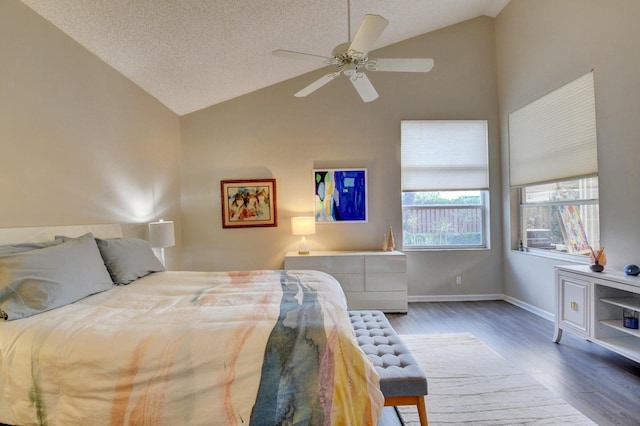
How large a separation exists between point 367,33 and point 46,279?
A: 2.35m

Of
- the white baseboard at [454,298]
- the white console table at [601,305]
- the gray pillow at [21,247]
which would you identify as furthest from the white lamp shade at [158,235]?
the white console table at [601,305]

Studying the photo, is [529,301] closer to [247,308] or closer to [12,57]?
[247,308]

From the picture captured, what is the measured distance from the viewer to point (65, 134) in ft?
7.73

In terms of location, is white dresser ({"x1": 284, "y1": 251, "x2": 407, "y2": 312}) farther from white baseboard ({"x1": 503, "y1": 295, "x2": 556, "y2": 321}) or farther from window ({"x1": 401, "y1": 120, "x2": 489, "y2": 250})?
white baseboard ({"x1": 503, "y1": 295, "x2": 556, "y2": 321})

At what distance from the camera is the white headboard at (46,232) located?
6.26ft

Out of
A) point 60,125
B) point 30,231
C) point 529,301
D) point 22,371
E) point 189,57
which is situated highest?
point 189,57

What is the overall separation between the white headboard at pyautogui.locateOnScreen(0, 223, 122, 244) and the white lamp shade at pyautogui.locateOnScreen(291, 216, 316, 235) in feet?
6.71

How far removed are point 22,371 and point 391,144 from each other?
425 centimetres

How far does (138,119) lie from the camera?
334cm

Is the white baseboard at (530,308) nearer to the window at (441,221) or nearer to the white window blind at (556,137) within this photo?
the window at (441,221)

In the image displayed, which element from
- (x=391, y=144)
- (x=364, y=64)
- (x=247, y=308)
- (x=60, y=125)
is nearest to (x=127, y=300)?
(x=247, y=308)

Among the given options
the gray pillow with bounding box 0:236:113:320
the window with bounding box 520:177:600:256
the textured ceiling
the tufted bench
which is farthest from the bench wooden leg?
the textured ceiling

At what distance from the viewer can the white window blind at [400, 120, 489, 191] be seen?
4402 mm

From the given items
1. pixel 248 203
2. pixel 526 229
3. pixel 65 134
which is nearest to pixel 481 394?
pixel 526 229
